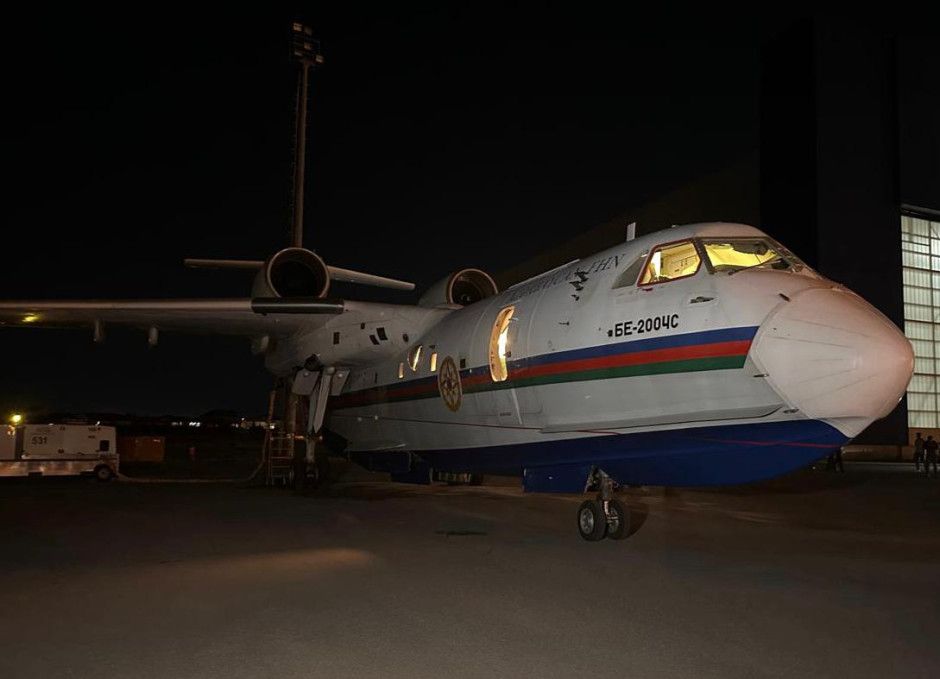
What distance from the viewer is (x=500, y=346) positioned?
10.2 metres

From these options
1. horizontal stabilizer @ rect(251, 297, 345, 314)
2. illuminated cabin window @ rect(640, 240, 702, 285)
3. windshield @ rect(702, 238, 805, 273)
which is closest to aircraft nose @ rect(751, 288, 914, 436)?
windshield @ rect(702, 238, 805, 273)

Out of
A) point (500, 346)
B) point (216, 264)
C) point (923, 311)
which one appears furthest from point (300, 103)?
point (923, 311)

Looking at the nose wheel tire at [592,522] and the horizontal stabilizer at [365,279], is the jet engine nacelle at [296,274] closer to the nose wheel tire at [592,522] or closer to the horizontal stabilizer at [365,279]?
the horizontal stabilizer at [365,279]

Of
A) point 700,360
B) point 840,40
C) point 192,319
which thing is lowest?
point 700,360

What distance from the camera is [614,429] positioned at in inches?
323

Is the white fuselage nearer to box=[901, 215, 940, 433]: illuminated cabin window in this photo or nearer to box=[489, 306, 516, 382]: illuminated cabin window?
box=[489, 306, 516, 382]: illuminated cabin window

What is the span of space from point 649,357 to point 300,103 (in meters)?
20.0

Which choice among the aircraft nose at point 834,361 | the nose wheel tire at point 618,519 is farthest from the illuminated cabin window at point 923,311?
the aircraft nose at point 834,361

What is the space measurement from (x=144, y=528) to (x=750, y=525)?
27.1 ft

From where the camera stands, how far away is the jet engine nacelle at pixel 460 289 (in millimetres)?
15562

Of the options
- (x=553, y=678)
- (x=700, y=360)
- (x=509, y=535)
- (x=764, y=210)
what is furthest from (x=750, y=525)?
(x=764, y=210)

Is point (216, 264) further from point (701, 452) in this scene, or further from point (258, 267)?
point (701, 452)

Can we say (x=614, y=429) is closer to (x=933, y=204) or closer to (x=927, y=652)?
(x=927, y=652)

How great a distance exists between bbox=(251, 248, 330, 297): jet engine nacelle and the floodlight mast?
595cm
